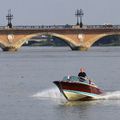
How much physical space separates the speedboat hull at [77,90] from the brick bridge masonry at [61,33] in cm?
10792

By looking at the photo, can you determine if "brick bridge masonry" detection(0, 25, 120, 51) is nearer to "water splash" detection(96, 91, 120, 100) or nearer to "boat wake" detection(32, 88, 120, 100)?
"boat wake" detection(32, 88, 120, 100)

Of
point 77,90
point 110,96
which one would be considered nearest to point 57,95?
point 110,96

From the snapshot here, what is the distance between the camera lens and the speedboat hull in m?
47.2

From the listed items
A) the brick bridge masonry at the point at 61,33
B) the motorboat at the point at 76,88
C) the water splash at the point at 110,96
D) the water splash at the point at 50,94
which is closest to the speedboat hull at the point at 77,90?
the motorboat at the point at 76,88

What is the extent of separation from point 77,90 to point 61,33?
110523mm

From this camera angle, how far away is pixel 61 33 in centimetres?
15788

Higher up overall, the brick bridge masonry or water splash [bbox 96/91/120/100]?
water splash [bbox 96/91/120/100]

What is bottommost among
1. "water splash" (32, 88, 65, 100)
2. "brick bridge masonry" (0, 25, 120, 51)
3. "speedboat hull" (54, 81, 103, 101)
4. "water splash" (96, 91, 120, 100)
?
"brick bridge masonry" (0, 25, 120, 51)

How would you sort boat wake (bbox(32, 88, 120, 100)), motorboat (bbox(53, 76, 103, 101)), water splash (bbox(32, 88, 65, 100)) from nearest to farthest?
motorboat (bbox(53, 76, 103, 101)), boat wake (bbox(32, 88, 120, 100)), water splash (bbox(32, 88, 65, 100))

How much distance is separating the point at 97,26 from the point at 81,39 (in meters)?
4.79

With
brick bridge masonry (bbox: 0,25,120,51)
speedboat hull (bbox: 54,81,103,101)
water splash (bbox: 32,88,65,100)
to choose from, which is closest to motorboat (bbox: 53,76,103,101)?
speedboat hull (bbox: 54,81,103,101)

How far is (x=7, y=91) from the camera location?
55.3 m

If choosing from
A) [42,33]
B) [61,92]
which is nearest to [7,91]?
[61,92]

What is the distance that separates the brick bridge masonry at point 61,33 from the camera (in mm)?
156750
